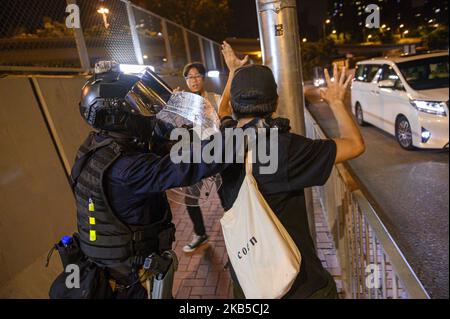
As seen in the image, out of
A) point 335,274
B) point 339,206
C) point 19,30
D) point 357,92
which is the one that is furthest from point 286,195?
point 357,92

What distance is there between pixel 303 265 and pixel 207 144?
79 cm

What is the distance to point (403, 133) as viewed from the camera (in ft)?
23.7

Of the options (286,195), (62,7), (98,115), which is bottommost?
(286,195)

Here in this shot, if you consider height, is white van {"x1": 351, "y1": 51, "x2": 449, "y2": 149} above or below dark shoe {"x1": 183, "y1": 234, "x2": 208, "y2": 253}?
above

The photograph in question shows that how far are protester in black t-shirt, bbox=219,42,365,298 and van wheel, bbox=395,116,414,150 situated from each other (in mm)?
6005

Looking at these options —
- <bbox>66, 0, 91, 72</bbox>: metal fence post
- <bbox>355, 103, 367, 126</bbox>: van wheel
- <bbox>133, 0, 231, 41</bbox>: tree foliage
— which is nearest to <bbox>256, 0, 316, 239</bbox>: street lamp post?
<bbox>66, 0, 91, 72</bbox>: metal fence post

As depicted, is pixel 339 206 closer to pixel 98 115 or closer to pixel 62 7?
pixel 98 115

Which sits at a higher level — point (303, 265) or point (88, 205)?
point (88, 205)

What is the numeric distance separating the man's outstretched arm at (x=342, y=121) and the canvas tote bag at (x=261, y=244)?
43cm

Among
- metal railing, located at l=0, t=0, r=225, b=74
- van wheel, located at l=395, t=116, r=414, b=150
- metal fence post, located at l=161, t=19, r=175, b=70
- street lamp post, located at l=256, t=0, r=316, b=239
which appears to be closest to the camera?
street lamp post, located at l=256, t=0, r=316, b=239

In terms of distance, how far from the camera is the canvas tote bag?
152 cm

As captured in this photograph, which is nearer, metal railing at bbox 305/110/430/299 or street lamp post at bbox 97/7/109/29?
metal railing at bbox 305/110/430/299

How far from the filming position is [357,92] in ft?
33.3

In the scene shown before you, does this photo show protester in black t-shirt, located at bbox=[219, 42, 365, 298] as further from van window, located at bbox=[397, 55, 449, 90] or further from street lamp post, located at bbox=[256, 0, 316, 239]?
van window, located at bbox=[397, 55, 449, 90]
